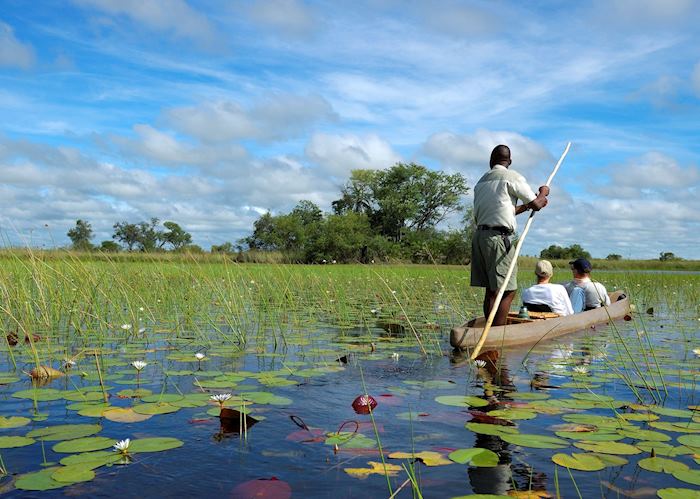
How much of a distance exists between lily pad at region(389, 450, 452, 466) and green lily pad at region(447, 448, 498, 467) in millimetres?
46

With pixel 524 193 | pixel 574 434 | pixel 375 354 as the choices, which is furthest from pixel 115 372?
pixel 524 193

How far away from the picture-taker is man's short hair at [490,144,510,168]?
6.93 meters

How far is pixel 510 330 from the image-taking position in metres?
6.35

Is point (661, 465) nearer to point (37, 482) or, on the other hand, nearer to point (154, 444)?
point (154, 444)

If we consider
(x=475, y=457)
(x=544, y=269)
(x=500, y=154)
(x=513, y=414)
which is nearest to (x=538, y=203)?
(x=500, y=154)

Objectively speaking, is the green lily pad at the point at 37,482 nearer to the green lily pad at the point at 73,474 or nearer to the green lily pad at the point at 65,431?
the green lily pad at the point at 73,474

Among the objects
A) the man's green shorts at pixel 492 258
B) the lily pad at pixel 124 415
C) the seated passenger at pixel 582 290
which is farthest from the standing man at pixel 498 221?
the lily pad at pixel 124 415

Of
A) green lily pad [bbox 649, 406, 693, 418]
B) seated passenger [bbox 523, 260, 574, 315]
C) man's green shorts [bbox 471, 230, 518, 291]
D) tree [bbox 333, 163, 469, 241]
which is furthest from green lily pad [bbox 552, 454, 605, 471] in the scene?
tree [bbox 333, 163, 469, 241]

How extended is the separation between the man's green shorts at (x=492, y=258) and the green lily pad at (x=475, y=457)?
13.3 feet

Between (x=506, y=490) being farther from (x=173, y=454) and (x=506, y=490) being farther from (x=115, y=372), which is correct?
(x=115, y=372)

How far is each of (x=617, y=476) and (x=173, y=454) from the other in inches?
80.4

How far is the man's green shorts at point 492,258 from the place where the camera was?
21.6ft

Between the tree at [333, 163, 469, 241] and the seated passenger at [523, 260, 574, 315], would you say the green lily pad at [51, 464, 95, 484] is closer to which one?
the seated passenger at [523, 260, 574, 315]

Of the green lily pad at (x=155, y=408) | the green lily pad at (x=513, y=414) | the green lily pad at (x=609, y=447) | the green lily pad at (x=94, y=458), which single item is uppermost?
the green lily pad at (x=155, y=408)
